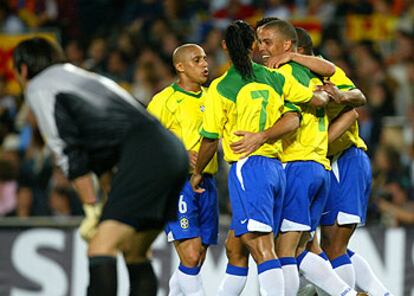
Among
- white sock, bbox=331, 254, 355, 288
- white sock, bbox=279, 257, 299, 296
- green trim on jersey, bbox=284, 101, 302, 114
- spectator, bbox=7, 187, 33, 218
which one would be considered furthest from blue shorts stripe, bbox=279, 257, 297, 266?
spectator, bbox=7, 187, 33, 218

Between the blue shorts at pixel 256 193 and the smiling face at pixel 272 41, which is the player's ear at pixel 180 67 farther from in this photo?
the blue shorts at pixel 256 193

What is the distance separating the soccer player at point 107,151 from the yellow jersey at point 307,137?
1.62 m

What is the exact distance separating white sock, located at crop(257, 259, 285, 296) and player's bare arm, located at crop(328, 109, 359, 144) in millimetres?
1036

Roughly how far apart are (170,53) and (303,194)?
6.92m

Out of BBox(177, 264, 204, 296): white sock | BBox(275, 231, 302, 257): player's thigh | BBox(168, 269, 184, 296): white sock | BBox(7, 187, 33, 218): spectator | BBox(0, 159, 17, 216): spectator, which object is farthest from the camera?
BBox(0, 159, 17, 216): spectator

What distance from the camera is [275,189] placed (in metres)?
7.19

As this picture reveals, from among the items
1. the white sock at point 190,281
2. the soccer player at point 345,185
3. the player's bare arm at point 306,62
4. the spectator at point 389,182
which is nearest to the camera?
the player's bare arm at point 306,62

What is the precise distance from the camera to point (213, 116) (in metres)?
7.25

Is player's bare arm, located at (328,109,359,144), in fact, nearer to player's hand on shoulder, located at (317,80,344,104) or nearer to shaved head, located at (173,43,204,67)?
player's hand on shoulder, located at (317,80,344,104)

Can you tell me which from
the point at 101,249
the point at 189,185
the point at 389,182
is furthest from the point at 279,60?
the point at 389,182

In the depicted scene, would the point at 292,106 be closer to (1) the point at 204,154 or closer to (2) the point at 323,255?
(1) the point at 204,154

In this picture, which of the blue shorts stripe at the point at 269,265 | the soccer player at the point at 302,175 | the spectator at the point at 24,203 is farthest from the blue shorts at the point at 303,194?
the spectator at the point at 24,203

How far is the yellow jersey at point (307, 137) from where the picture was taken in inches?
292

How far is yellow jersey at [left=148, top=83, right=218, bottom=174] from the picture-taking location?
8.00 m
